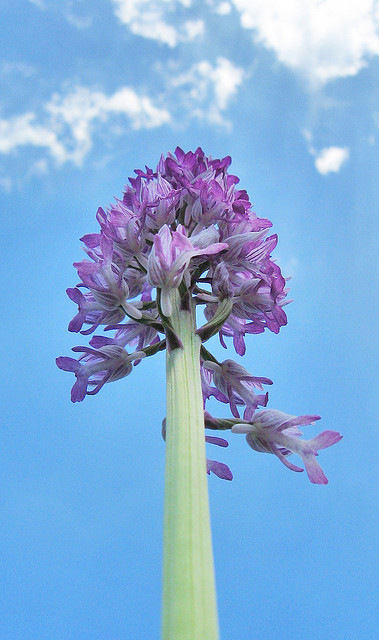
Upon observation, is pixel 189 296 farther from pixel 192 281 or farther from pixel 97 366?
pixel 97 366

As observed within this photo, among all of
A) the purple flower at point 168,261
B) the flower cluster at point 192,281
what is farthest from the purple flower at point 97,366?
the purple flower at point 168,261

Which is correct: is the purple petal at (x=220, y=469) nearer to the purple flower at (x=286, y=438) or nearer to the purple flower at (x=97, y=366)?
the purple flower at (x=286, y=438)

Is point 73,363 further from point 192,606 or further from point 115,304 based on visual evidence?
point 192,606

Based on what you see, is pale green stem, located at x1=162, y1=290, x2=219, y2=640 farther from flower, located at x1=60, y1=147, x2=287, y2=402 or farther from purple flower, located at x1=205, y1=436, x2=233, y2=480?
purple flower, located at x1=205, y1=436, x2=233, y2=480

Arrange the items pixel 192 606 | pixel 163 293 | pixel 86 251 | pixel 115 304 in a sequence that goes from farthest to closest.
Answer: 1. pixel 86 251
2. pixel 115 304
3. pixel 163 293
4. pixel 192 606

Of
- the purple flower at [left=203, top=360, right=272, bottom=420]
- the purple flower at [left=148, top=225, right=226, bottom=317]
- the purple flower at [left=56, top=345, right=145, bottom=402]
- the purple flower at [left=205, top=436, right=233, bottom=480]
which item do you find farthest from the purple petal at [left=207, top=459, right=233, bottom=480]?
the purple flower at [left=148, top=225, right=226, bottom=317]

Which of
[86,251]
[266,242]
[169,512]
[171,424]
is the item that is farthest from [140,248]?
[169,512]
